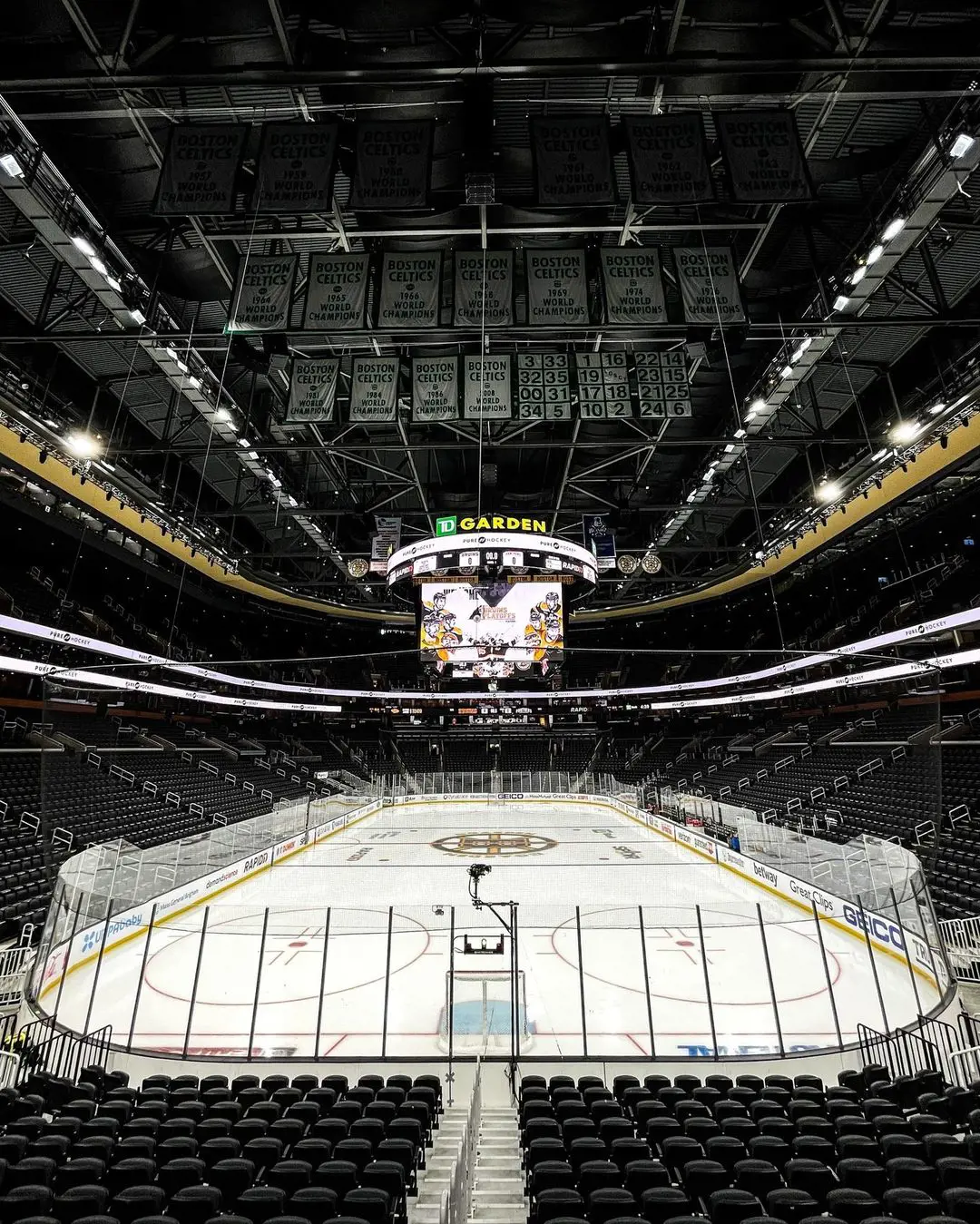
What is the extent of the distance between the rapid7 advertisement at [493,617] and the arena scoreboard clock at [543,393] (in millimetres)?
4590

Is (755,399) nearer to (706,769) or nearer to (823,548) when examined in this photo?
(823,548)

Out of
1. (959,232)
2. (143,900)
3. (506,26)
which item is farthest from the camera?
(143,900)

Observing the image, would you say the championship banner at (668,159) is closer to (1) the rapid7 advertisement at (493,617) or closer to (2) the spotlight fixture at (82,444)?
(1) the rapid7 advertisement at (493,617)

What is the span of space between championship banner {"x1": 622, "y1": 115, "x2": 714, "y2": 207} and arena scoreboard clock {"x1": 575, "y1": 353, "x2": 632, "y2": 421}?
3652 millimetres

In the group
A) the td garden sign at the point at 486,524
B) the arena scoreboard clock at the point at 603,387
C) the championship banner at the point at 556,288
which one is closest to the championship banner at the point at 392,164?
the championship banner at the point at 556,288

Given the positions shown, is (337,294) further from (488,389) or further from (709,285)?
(709,285)

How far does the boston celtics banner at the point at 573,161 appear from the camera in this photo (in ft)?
22.4

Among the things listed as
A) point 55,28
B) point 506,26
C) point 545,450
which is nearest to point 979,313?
point 506,26

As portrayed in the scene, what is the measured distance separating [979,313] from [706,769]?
2721cm

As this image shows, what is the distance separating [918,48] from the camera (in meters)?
6.90

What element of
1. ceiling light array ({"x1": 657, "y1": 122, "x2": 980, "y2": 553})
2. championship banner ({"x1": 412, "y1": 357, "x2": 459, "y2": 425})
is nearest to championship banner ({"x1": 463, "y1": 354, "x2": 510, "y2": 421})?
championship banner ({"x1": 412, "y1": 357, "x2": 459, "y2": 425})

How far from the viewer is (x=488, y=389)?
9.97 m

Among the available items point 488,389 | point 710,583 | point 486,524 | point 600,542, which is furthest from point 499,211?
point 710,583

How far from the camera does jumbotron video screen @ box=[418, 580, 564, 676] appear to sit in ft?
45.1
